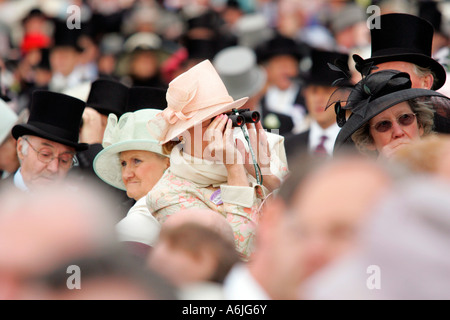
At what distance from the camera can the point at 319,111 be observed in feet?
20.7

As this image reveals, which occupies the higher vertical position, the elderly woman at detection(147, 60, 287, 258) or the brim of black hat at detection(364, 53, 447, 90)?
the brim of black hat at detection(364, 53, 447, 90)

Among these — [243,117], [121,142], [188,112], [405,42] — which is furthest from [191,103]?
[405,42]

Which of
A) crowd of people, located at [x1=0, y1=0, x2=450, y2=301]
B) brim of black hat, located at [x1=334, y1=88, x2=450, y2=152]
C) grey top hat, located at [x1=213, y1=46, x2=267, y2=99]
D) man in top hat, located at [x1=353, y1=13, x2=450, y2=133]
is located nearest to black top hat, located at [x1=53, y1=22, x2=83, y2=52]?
crowd of people, located at [x1=0, y1=0, x2=450, y2=301]

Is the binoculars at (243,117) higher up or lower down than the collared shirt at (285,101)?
lower down

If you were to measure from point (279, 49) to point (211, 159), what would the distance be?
6.17 metres

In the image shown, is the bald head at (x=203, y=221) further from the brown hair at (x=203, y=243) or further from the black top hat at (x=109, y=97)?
the black top hat at (x=109, y=97)

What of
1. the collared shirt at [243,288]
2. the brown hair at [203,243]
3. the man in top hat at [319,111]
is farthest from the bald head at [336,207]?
the man in top hat at [319,111]

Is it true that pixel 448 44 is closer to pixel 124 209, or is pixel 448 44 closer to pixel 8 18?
pixel 124 209

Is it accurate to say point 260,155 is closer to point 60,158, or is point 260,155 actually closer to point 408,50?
point 408,50

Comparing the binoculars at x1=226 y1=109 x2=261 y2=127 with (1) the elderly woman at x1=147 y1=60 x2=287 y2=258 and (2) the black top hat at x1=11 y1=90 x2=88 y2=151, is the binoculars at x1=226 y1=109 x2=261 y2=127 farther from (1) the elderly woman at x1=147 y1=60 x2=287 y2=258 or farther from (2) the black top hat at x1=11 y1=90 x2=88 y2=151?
(2) the black top hat at x1=11 y1=90 x2=88 y2=151

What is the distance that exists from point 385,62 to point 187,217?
6.79 ft

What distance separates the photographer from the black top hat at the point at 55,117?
4.86m

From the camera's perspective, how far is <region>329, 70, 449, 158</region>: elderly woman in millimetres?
3525

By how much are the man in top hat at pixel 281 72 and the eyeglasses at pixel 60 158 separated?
3.69 metres
